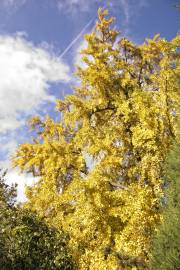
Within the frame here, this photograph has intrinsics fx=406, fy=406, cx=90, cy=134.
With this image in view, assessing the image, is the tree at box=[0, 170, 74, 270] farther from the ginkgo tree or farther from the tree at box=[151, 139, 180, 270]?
the tree at box=[151, 139, 180, 270]

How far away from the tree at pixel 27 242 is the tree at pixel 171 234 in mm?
4235

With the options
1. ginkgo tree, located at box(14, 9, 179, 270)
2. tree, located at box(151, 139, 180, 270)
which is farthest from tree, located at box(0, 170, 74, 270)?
tree, located at box(151, 139, 180, 270)

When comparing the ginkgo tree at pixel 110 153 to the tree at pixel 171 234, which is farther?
the ginkgo tree at pixel 110 153

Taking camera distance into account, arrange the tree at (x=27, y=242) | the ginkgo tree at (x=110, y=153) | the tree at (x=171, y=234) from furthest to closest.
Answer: the ginkgo tree at (x=110, y=153), the tree at (x=27, y=242), the tree at (x=171, y=234)

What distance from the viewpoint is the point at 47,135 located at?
1103 inches

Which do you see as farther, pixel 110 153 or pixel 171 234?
pixel 110 153

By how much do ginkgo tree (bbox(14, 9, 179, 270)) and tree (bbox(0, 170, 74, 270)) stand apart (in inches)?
54.4

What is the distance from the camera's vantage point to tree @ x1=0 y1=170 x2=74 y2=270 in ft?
53.0

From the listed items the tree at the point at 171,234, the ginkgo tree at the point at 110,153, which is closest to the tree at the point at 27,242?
the ginkgo tree at the point at 110,153

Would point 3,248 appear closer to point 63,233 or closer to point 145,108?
point 63,233

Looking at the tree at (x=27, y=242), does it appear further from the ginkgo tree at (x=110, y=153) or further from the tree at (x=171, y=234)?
the tree at (x=171, y=234)

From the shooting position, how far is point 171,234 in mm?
15078

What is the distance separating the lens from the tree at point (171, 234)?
48.3ft

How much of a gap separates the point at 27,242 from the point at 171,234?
5.96m
